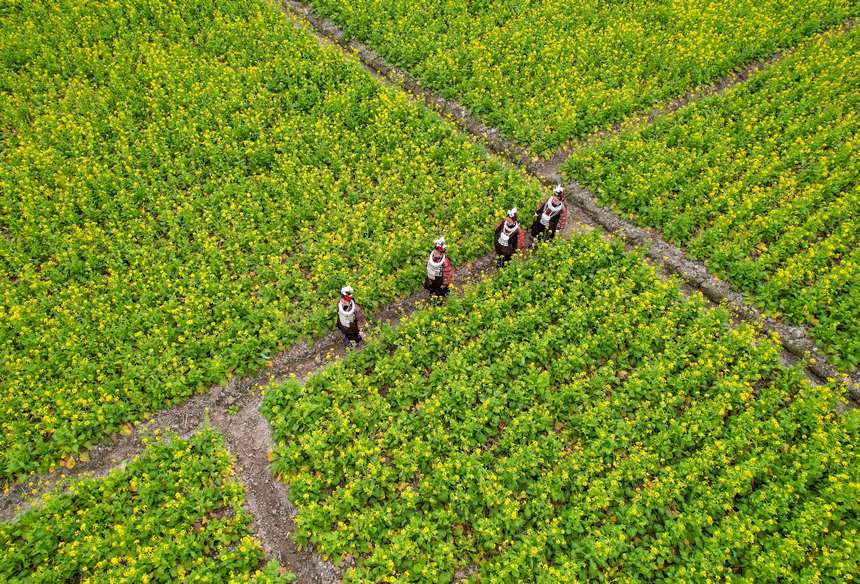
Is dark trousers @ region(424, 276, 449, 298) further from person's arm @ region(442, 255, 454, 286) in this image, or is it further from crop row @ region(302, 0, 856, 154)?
crop row @ region(302, 0, 856, 154)

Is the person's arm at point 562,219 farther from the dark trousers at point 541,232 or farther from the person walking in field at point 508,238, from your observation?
the person walking in field at point 508,238

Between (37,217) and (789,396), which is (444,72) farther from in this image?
(789,396)

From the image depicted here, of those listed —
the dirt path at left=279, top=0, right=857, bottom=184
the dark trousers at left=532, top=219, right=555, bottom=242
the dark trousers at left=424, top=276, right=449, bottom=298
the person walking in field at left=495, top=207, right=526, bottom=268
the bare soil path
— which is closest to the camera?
the bare soil path

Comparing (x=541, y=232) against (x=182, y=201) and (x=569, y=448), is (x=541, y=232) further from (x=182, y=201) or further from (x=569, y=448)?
(x=182, y=201)

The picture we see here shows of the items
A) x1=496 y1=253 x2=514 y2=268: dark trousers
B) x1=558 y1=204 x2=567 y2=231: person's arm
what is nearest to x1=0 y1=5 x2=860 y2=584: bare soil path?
x1=558 y1=204 x2=567 y2=231: person's arm

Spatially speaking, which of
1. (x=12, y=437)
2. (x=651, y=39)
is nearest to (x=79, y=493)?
(x=12, y=437)

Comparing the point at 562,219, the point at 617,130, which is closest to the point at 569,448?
the point at 562,219

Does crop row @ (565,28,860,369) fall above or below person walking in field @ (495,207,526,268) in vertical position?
above

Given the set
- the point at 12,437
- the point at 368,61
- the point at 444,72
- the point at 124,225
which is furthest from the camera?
the point at 368,61
